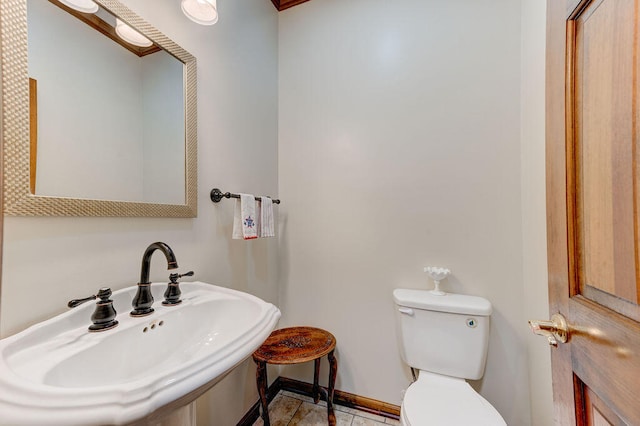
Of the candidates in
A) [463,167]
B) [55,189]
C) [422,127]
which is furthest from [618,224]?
[55,189]

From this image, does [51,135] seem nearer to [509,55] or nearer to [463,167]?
[463,167]

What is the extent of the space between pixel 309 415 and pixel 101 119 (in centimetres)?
176

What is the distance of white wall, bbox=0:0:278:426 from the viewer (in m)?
0.65

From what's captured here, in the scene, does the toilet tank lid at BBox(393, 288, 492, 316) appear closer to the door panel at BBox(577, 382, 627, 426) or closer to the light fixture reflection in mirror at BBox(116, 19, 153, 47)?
the door panel at BBox(577, 382, 627, 426)

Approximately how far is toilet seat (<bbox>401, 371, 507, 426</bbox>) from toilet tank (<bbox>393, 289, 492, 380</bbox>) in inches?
3.2

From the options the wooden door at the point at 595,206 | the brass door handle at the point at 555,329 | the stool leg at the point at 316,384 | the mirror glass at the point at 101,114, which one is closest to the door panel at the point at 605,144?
the wooden door at the point at 595,206

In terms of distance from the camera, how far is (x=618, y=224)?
40 cm

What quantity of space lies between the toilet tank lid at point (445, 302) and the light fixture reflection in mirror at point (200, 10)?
156cm

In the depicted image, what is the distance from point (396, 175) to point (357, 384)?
1.30 m

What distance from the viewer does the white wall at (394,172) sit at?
128 centimetres

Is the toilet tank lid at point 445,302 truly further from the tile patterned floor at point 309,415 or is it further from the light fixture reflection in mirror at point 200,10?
the light fixture reflection in mirror at point 200,10

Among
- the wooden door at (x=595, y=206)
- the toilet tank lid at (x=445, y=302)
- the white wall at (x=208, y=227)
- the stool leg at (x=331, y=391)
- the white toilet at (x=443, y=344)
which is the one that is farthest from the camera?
the stool leg at (x=331, y=391)

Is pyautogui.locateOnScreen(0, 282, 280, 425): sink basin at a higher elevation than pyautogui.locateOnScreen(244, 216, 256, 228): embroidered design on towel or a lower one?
lower

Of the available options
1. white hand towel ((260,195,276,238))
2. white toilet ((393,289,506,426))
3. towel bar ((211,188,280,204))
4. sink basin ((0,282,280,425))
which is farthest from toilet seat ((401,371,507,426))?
towel bar ((211,188,280,204))
